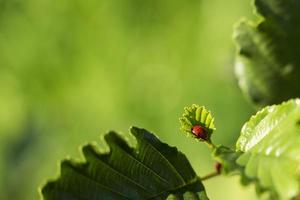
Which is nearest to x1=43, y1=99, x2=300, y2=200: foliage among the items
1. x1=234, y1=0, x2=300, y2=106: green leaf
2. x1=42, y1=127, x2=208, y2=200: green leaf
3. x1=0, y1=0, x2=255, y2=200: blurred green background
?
x1=42, y1=127, x2=208, y2=200: green leaf

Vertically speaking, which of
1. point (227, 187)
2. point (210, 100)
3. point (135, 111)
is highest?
point (135, 111)

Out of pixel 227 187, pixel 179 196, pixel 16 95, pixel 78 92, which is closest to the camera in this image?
pixel 179 196

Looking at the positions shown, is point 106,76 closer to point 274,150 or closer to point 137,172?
point 137,172

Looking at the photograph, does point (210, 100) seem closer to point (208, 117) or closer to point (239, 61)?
point (239, 61)

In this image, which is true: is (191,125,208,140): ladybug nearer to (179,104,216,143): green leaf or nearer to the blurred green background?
(179,104,216,143): green leaf

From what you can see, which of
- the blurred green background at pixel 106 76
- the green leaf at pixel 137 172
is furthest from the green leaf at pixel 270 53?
the blurred green background at pixel 106 76

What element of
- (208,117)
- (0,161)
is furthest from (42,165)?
(208,117)
